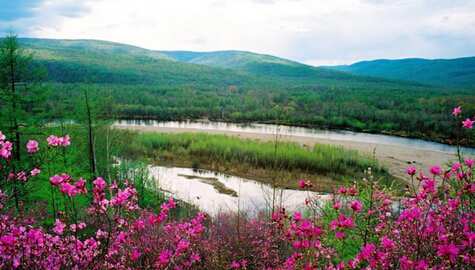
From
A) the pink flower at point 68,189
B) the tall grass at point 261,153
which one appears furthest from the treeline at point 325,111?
the pink flower at point 68,189

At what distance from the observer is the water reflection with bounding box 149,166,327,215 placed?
12945 millimetres

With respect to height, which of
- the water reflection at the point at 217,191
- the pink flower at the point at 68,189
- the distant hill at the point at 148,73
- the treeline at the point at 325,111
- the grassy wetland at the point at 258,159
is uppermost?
the distant hill at the point at 148,73

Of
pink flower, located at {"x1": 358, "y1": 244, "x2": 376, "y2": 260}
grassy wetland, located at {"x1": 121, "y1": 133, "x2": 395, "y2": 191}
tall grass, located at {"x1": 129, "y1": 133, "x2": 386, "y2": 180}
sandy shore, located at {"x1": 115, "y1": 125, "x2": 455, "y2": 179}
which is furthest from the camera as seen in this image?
sandy shore, located at {"x1": 115, "y1": 125, "x2": 455, "y2": 179}

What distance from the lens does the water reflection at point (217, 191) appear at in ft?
42.5

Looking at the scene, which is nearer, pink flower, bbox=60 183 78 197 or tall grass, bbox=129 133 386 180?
pink flower, bbox=60 183 78 197

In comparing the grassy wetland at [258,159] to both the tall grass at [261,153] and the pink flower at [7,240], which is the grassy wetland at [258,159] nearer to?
the tall grass at [261,153]

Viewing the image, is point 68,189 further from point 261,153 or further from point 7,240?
point 261,153

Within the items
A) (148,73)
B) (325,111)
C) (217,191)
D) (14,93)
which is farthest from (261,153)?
(148,73)

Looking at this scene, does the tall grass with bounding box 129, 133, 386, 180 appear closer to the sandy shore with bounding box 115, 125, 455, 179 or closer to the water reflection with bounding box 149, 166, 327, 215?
the sandy shore with bounding box 115, 125, 455, 179

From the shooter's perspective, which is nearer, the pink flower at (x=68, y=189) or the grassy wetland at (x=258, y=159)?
the pink flower at (x=68, y=189)

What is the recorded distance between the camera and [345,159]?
1916 centimetres

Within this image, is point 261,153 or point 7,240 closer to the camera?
point 7,240

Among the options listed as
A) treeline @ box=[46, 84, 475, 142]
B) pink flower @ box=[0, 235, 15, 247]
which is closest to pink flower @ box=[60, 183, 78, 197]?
pink flower @ box=[0, 235, 15, 247]

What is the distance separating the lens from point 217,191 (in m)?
15.3
